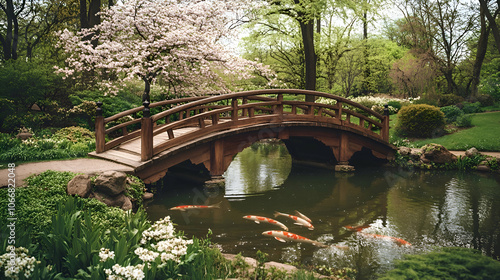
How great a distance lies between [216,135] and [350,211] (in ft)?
12.1

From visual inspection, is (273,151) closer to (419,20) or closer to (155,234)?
(155,234)

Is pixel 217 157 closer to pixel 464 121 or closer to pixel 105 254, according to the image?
pixel 105 254

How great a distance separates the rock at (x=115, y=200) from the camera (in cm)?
659

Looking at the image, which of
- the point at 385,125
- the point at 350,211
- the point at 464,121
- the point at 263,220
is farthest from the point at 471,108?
the point at 263,220

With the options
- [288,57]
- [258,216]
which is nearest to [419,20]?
[288,57]

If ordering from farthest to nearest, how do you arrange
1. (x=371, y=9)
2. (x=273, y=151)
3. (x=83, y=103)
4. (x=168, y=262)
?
(x=273, y=151) < (x=371, y=9) < (x=83, y=103) < (x=168, y=262)

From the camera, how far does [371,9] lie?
18.1m

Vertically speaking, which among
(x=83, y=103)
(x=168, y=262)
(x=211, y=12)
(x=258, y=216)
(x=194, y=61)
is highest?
(x=211, y=12)

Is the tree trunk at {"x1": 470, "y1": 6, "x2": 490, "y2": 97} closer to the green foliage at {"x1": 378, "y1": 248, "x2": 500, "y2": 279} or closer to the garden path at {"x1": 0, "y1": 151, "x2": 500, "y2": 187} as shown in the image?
the garden path at {"x1": 0, "y1": 151, "x2": 500, "y2": 187}

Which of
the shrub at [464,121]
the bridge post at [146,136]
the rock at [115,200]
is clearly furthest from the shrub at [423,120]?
the rock at [115,200]

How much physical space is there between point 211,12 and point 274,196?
8855mm

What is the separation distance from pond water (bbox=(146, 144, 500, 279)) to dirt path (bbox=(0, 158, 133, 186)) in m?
1.24

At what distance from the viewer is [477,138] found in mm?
15406

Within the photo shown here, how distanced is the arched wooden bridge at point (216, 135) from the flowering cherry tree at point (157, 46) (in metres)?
1.76
